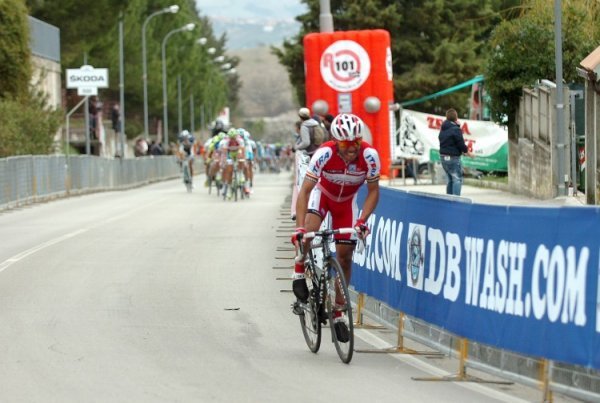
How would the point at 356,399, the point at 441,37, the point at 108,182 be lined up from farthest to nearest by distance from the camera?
the point at 441,37 < the point at 108,182 < the point at 356,399

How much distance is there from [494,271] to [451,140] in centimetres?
1722

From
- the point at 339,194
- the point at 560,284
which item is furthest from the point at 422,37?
the point at 560,284

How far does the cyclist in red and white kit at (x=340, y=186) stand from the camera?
11034 millimetres

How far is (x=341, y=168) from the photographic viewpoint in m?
11.3

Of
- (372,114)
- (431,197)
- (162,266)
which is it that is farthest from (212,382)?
(372,114)

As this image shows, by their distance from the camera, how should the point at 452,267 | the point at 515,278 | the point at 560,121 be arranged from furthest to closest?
the point at 560,121, the point at 452,267, the point at 515,278

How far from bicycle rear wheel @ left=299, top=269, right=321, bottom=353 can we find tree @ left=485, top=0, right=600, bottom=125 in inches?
739

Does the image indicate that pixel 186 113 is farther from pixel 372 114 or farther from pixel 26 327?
pixel 26 327

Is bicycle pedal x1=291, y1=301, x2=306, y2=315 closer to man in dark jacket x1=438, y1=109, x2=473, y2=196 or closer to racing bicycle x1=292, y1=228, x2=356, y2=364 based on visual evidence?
racing bicycle x1=292, y1=228, x2=356, y2=364

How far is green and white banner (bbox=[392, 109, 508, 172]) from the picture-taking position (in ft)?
118

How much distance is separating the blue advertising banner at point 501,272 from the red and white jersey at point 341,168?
→ 494 mm

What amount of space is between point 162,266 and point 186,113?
106 metres

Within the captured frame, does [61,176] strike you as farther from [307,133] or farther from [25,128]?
[307,133]

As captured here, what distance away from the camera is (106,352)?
11.0 m
